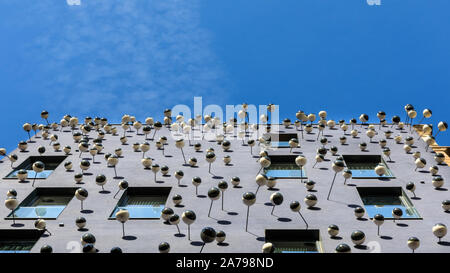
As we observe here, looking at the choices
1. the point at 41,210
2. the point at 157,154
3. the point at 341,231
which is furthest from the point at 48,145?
the point at 341,231

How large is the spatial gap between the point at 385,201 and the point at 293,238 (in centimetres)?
837

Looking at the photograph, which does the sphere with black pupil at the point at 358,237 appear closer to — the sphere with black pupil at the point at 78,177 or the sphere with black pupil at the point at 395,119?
the sphere with black pupil at the point at 78,177

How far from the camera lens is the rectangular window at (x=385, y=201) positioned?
36.3 metres

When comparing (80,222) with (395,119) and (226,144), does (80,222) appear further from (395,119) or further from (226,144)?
(395,119)

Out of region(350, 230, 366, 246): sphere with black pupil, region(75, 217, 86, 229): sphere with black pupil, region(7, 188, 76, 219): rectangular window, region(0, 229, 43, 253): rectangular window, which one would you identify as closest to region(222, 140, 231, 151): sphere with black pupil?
region(7, 188, 76, 219): rectangular window

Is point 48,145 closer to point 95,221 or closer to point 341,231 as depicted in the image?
point 95,221

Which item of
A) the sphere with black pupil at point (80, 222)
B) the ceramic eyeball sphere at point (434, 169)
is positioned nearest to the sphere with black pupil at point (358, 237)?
the ceramic eyeball sphere at point (434, 169)

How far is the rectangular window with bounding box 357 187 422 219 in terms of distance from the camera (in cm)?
3628

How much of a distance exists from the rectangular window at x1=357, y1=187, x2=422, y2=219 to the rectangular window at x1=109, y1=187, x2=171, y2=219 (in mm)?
12973

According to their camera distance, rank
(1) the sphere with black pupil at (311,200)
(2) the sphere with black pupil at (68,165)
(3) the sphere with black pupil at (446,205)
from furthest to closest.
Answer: (2) the sphere with black pupil at (68,165) < (1) the sphere with black pupil at (311,200) < (3) the sphere with black pupil at (446,205)

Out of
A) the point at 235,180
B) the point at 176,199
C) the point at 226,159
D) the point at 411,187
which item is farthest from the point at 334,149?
the point at 176,199

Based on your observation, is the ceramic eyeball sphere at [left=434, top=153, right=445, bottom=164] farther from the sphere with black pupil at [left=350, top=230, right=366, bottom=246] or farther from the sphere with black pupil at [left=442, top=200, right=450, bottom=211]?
the sphere with black pupil at [left=350, top=230, right=366, bottom=246]

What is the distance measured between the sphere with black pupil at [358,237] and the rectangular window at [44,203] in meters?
17.7
